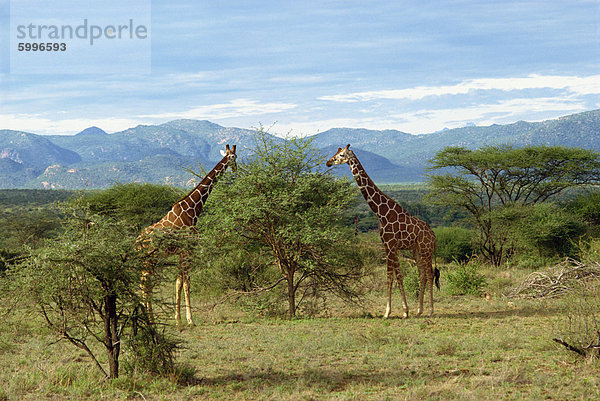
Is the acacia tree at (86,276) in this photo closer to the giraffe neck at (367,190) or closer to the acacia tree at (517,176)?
the giraffe neck at (367,190)

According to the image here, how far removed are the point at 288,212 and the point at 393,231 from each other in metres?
2.60

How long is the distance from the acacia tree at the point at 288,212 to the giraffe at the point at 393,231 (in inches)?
23.0

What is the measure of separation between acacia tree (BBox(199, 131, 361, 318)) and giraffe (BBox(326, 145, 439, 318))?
1.92ft

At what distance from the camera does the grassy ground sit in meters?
7.80

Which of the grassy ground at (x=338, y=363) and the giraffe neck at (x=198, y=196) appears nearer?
the grassy ground at (x=338, y=363)

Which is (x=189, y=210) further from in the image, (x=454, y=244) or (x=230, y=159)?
(x=454, y=244)

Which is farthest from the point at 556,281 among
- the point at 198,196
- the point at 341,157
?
the point at 198,196

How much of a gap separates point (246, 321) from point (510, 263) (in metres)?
17.3

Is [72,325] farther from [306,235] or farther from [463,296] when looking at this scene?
[463,296]

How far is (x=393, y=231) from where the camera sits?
13.9 meters

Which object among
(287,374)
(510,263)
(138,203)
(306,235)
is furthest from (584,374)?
(138,203)

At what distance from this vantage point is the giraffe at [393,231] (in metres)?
13.9

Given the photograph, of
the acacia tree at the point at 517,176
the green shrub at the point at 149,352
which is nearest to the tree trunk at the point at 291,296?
the green shrub at the point at 149,352

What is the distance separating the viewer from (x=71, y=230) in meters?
8.72
